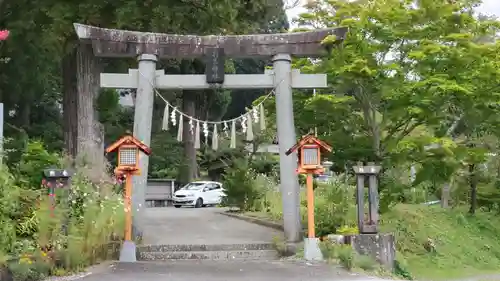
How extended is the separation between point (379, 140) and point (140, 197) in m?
6.46

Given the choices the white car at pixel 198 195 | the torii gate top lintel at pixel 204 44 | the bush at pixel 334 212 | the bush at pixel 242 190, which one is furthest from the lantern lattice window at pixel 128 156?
the white car at pixel 198 195

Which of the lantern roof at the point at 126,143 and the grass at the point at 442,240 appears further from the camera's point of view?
the grass at the point at 442,240

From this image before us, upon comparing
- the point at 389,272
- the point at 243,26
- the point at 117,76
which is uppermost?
the point at 243,26

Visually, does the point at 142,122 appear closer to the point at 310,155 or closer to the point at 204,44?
the point at 204,44

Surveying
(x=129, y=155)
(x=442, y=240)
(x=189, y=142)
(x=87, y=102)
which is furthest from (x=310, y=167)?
(x=189, y=142)

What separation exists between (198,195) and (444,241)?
14.9 metres

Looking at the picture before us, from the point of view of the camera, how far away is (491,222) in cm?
2148

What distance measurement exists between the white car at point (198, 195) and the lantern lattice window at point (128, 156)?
18.0 metres

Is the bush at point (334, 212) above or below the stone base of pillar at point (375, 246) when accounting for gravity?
above

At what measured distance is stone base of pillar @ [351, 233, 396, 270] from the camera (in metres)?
11.2

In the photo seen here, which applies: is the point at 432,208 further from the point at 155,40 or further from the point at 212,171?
the point at 212,171

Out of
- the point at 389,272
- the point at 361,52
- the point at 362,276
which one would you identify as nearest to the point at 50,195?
the point at 362,276

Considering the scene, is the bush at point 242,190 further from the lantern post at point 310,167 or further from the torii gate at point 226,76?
the lantern post at point 310,167

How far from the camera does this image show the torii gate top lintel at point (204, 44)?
12.7 m
